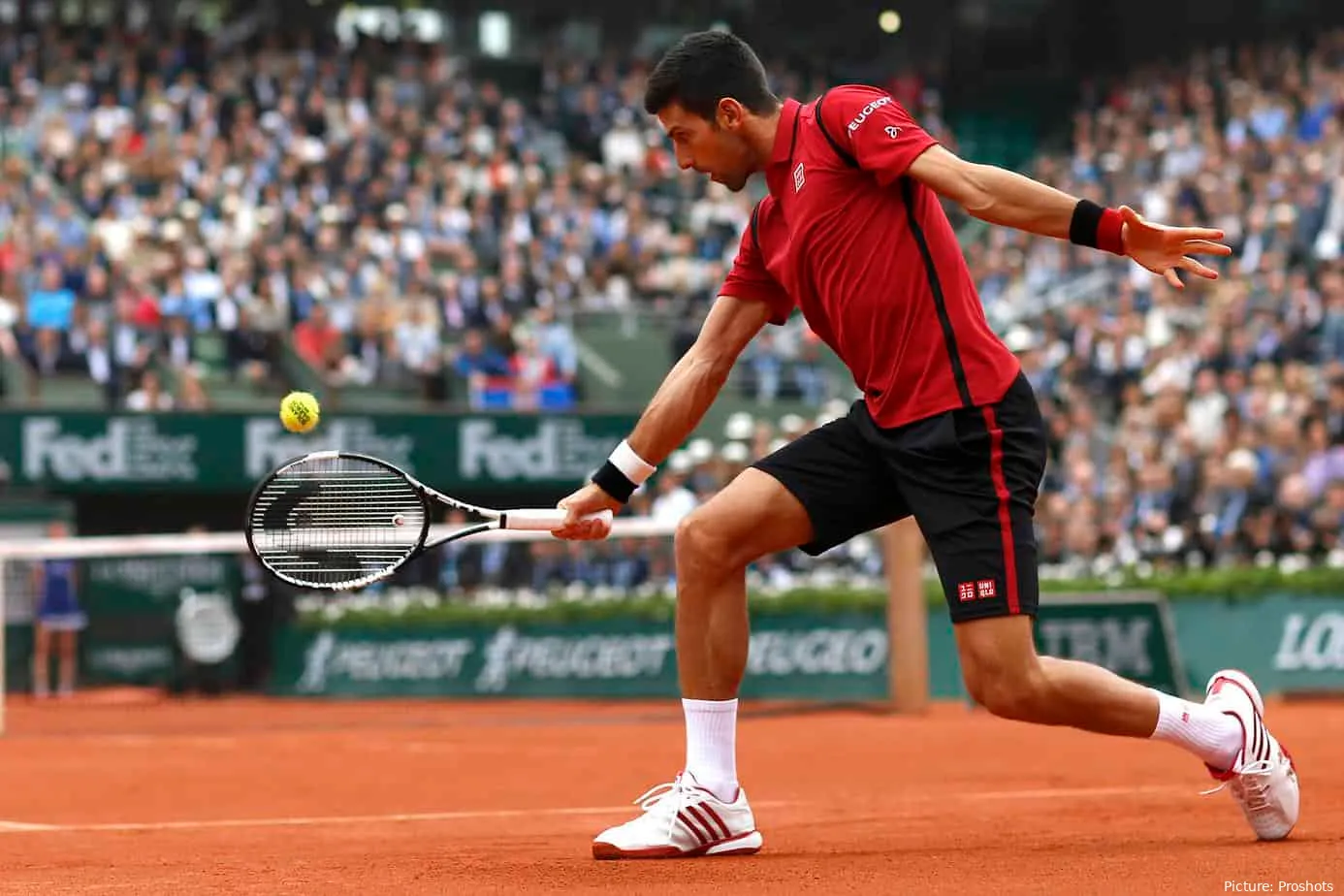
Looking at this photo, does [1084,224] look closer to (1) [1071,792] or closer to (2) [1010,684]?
(2) [1010,684]

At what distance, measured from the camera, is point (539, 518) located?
238 inches

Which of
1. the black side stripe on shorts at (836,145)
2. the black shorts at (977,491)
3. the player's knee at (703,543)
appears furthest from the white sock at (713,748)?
the black side stripe on shorts at (836,145)

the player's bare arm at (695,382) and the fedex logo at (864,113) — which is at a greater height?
the fedex logo at (864,113)

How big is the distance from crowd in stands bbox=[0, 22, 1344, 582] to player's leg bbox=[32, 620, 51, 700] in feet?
9.95

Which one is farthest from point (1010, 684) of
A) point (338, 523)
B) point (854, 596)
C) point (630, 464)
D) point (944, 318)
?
point (854, 596)

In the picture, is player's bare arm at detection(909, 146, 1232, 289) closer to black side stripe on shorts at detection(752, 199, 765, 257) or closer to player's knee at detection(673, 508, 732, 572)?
black side stripe on shorts at detection(752, 199, 765, 257)

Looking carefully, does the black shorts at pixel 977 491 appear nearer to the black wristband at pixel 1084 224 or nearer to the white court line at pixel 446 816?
the black wristband at pixel 1084 224

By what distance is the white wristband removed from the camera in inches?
247

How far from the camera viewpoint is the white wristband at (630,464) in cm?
628

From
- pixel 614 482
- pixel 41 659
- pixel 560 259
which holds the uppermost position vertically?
pixel 560 259

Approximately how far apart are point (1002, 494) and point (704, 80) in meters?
1.43

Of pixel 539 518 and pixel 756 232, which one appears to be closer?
pixel 539 518

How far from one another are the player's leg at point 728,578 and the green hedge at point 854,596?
370 inches

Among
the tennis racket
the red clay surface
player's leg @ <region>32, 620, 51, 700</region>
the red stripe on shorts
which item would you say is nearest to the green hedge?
the red clay surface
